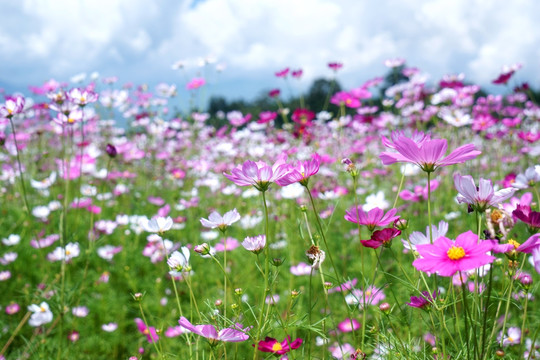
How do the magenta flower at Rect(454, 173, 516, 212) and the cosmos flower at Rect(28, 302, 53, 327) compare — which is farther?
the cosmos flower at Rect(28, 302, 53, 327)

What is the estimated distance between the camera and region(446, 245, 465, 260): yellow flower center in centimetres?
63

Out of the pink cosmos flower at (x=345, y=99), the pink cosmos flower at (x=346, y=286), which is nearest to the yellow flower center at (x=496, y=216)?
the pink cosmos flower at (x=346, y=286)

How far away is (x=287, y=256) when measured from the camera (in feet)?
7.36

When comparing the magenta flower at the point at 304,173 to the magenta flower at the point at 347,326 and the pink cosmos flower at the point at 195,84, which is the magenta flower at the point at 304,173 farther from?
the pink cosmos flower at the point at 195,84

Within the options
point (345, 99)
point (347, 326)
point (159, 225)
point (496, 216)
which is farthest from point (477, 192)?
point (345, 99)

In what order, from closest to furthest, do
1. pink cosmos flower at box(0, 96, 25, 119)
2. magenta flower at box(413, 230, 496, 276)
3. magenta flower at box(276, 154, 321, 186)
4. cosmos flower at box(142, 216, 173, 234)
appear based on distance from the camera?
magenta flower at box(413, 230, 496, 276)
magenta flower at box(276, 154, 321, 186)
cosmos flower at box(142, 216, 173, 234)
pink cosmos flower at box(0, 96, 25, 119)

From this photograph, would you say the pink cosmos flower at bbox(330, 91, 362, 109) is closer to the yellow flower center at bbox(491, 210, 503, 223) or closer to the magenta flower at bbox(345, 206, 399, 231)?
the magenta flower at bbox(345, 206, 399, 231)

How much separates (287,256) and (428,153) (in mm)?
1652

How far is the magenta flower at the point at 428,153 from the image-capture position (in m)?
0.65

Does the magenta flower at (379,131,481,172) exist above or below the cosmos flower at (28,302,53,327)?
above

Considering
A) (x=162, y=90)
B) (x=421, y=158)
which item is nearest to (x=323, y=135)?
(x=162, y=90)

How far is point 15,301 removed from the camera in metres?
2.04

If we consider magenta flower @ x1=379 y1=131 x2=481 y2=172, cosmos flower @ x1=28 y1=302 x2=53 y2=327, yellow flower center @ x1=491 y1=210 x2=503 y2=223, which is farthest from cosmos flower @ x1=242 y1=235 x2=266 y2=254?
cosmos flower @ x1=28 y1=302 x2=53 y2=327

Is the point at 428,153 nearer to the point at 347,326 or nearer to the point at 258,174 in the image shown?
the point at 258,174
